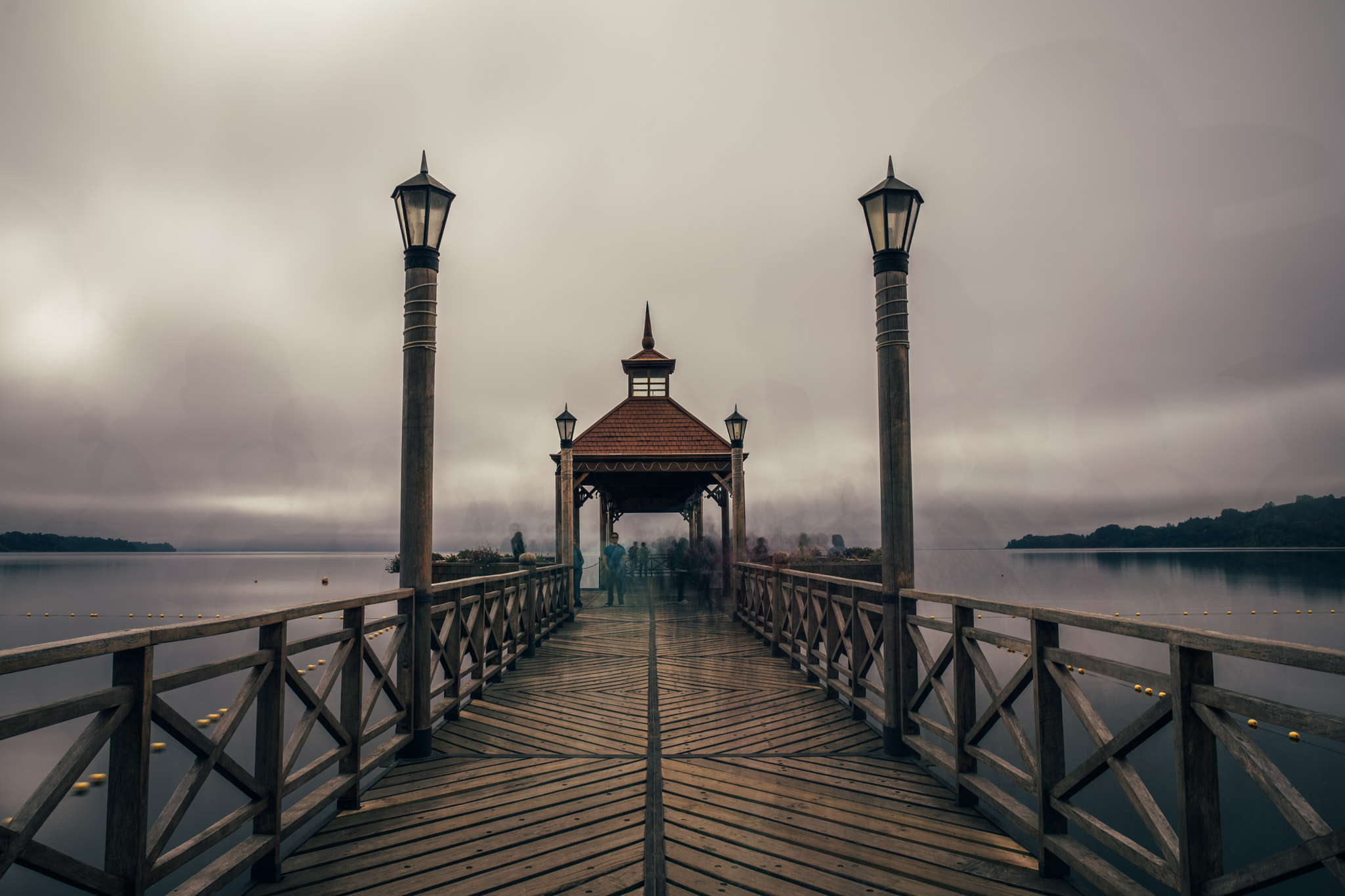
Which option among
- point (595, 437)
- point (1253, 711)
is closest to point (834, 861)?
point (1253, 711)

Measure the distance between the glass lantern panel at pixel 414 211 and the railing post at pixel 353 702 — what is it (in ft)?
8.88

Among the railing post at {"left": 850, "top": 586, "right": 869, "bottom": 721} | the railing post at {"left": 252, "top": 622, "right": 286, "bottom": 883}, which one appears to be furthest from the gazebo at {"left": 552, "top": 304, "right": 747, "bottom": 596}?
the railing post at {"left": 252, "top": 622, "right": 286, "bottom": 883}

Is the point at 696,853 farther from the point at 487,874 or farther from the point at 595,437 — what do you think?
the point at 595,437

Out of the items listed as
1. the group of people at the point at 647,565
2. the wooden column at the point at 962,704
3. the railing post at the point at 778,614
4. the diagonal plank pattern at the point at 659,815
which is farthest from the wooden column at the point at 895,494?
the group of people at the point at 647,565

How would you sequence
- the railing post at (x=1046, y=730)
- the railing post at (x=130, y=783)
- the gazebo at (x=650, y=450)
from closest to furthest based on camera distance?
the railing post at (x=130, y=783)
the railing post at (x=1046, y=730)
the gazebo at (x=650, y=450)

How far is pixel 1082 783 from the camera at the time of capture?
290 cm

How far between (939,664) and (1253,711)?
89.8 inches

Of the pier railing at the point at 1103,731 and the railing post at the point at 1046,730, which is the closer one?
the pier railing at the point at 1103,731

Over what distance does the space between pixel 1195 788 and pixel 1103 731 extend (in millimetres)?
456

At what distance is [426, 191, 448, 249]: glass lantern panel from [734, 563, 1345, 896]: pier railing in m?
4.26

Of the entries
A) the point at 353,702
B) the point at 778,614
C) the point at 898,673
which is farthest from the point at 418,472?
the point at 778,614

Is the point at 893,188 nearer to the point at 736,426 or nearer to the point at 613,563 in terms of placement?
the point at 736,426

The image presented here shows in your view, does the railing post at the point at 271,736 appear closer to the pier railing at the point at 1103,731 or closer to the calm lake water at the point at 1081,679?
the pier railing at the point at 1103,731

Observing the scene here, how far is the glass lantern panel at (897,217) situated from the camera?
488cm
